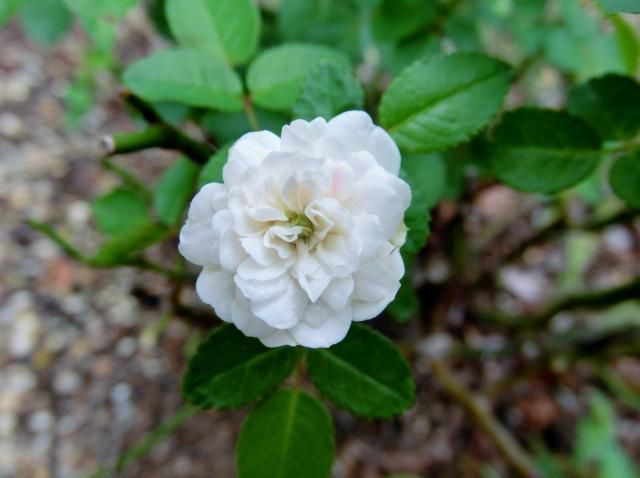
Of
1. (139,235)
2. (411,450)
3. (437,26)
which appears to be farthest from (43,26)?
(411,450)

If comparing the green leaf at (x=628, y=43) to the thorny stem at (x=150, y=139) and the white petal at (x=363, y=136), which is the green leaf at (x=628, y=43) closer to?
the white petal at (x=363, y=136)

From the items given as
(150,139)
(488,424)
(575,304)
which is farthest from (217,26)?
(488,424)

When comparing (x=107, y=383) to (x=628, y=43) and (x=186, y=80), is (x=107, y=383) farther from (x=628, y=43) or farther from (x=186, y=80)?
(x=628, y=43)

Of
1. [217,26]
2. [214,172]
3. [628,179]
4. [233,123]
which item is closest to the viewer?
[214,172]

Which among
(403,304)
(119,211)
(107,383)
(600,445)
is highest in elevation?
(403,304)

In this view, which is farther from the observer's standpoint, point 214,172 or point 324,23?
point 324,23

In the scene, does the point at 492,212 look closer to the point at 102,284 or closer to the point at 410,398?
the point at 102,284

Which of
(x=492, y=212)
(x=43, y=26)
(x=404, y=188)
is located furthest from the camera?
(x=492, y=212)
